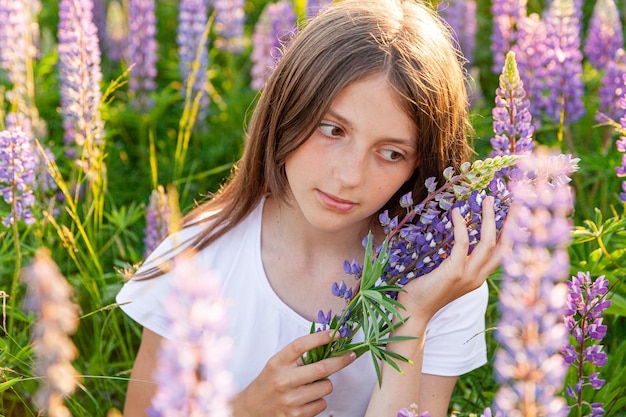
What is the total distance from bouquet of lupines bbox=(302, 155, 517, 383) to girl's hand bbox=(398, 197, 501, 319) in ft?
0.09

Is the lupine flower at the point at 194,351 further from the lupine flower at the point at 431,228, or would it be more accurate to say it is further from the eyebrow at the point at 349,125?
the eyebrow at the point at 349,125

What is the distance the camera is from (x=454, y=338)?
98.0 inches

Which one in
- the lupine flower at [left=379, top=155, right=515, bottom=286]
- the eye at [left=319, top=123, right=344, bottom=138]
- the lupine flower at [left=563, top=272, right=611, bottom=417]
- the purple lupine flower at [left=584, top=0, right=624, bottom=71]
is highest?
the purple lupine flower at [left=584, top=0, right=624, bottom=71]

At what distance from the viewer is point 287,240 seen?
2.63m

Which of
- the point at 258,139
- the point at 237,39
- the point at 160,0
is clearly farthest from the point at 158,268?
the point at 160,0

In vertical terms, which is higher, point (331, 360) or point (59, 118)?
point (59, 118)

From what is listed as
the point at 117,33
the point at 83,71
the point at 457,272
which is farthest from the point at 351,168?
the point at 117,33

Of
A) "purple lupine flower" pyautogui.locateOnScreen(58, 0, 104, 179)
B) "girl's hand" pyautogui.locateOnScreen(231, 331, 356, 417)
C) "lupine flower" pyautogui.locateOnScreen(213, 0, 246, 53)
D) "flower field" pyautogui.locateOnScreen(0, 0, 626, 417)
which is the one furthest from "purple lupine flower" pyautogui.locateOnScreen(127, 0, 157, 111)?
"girl's hand" pyautogui.locateOnScreen(231, 331, 356, 417)

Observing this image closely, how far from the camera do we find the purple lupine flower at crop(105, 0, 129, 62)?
4801 millimetres

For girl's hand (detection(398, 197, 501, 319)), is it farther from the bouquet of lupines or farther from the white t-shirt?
the white t-shirt

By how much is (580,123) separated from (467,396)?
179 centimetres

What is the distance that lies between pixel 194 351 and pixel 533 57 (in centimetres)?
286

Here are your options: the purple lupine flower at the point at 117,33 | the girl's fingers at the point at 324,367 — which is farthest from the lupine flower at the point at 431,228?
the purple lupine flower at the point at 117,33

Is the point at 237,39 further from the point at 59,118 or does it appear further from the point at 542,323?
the point at 542,323
